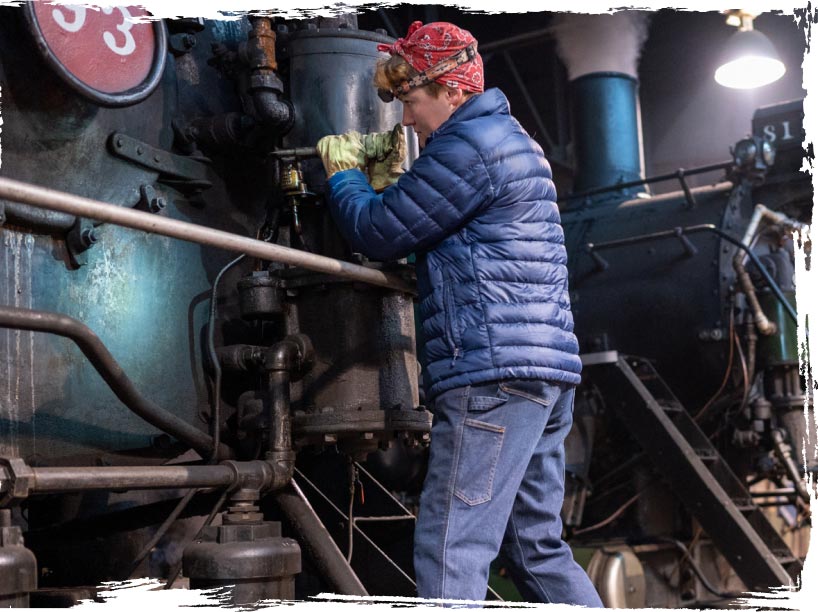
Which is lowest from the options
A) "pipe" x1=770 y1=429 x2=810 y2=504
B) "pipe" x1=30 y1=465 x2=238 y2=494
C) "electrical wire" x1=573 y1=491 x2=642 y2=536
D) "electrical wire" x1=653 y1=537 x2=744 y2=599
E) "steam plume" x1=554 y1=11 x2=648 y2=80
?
"electrical wire" x1=653 y1=537 x2=744 y2=599

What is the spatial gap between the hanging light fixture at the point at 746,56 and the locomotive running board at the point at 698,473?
10.9 ft

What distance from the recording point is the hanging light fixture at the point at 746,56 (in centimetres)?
810

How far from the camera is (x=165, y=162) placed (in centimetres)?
286

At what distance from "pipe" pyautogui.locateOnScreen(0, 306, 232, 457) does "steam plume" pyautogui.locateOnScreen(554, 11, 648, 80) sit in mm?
6131

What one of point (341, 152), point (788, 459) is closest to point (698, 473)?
point (788, 459)

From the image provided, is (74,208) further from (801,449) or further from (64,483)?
(801,449)

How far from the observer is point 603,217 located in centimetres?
691

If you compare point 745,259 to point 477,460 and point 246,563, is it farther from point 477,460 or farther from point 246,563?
point 246,563

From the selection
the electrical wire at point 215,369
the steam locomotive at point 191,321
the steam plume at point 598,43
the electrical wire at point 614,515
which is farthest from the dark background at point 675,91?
the electrical wire at point 215,369

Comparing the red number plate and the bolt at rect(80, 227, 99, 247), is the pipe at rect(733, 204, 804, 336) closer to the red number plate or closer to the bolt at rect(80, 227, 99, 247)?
the red number plate

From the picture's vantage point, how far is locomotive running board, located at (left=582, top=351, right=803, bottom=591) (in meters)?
5.19

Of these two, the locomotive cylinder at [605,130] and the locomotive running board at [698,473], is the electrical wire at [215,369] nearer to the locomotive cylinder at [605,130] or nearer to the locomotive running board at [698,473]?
the locomotive running board at [698,473]

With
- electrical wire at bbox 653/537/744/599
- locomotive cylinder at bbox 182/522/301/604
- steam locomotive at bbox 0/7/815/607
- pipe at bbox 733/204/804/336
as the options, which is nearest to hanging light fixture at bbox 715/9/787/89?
pipe at bbox 733/204/804/336

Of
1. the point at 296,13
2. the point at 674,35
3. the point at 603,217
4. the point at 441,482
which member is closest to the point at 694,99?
the point at 674,35
